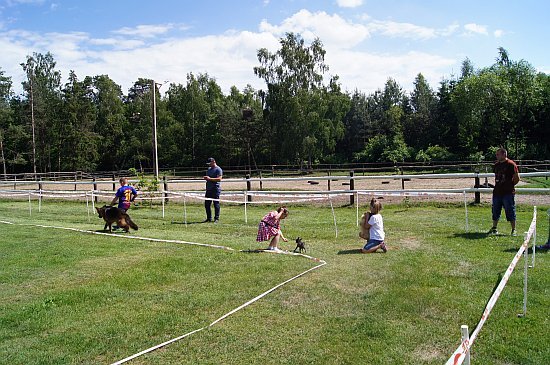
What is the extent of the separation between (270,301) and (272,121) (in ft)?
167

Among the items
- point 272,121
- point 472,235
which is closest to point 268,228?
point 472,235

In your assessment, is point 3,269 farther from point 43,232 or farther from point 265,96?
point 265,96

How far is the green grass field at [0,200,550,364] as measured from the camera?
189 inches

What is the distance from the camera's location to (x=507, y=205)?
10133mm

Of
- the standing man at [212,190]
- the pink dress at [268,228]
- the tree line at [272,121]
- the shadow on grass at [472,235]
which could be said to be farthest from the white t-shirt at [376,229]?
the tree line at [272,121]

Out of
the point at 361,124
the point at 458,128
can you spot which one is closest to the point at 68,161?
the point at 361,124

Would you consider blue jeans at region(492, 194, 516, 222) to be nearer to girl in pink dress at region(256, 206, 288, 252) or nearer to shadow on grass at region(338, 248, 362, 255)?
shadow on grass at region(338, 248, 362, 255)

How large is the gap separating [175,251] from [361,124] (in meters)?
66.5

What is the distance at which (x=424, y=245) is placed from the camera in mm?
9625

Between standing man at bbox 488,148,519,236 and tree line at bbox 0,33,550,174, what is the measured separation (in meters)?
37.8

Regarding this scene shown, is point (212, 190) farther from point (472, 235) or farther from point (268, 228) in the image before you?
point (472, 235)

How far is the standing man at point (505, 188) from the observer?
10086 millimetres

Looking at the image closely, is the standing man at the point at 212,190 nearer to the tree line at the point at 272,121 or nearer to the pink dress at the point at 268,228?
the pink dress at the point at 268,228

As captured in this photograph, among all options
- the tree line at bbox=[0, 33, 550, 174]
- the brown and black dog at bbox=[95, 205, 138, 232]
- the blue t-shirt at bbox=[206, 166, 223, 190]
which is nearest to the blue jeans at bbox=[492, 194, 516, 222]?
the blue t-shirt at bbox=[206, 166, 223, 190]
